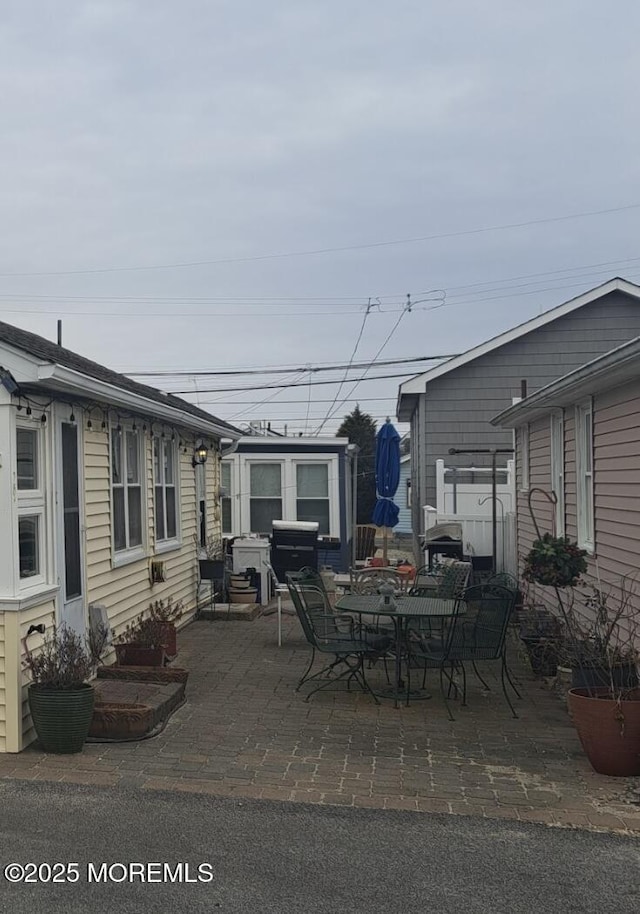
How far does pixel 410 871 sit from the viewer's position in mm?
3609

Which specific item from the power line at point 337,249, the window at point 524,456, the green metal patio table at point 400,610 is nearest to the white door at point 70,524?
the green metal patio table at point 400,610

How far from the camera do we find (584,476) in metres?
8.30

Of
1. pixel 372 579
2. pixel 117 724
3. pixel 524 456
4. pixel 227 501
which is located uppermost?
pixel 524 456

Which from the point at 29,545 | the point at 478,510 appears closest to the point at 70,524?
the point at 29,545

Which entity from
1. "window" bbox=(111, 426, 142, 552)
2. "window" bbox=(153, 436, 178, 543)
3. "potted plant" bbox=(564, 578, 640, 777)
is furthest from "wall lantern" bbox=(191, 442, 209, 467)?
"potted plant" bbox=(564, 578, 640, 777)

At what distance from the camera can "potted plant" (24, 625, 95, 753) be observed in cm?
512

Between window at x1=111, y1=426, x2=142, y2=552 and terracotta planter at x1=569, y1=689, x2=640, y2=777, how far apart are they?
458cm

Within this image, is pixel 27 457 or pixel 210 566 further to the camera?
pixel 210 566

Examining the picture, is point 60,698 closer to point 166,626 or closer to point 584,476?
point 166,626

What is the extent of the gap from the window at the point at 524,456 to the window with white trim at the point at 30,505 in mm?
7446

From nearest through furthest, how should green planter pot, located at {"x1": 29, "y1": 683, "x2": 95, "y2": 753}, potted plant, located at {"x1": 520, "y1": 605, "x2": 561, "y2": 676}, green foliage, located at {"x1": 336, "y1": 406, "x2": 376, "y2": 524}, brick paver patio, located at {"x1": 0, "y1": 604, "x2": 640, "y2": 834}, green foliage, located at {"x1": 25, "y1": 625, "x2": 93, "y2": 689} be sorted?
brick paver patio, located at {"x1": 0, "y1": 604, "x2": 640, "y2": 834} < green planter pot, located at {"x1": 29, "y1": 683, "x2": 95, "y2": 753} < green foliage, located at {"x1": 25, "y1": 625, "x2": 93, "y2": 689} < potted plant, located at {"x1": 520, "y1": 605, "x2": 561, "y2": 676} < green foliage, located at {"x1": 336, "y1": 406, "x2": 376, "y2": 524}

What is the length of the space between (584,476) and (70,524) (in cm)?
517

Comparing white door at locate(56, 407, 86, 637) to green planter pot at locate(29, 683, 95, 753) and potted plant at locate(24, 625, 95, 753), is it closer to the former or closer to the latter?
potted plant at locate(24, 625, 95, 753)

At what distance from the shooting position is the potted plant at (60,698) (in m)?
5.12
